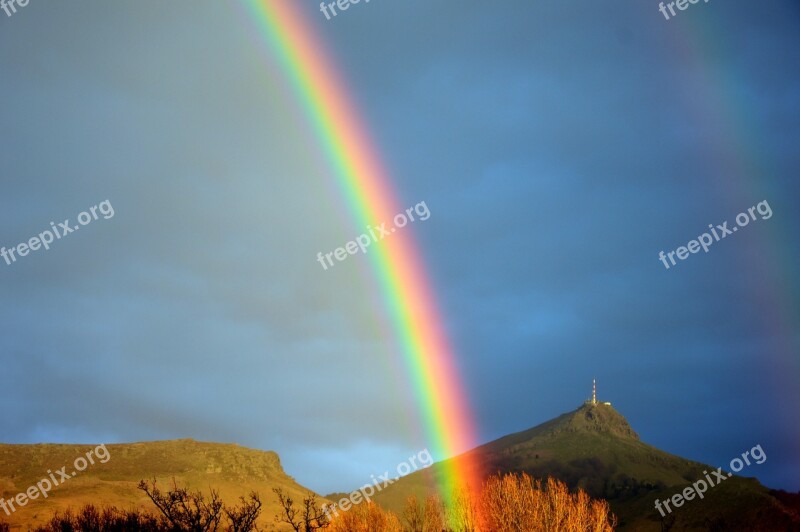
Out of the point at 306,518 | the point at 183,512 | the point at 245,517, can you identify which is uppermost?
the point at 245,517

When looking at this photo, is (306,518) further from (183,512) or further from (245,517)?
(245,517)

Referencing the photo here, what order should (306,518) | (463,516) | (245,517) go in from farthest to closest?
(245,517)
(463,516)
(306,518)

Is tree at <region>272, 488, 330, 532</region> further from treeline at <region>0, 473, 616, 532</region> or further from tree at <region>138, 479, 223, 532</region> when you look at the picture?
tree at <region>138, 479, 223, 532</region>

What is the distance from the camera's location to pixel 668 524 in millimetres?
154250

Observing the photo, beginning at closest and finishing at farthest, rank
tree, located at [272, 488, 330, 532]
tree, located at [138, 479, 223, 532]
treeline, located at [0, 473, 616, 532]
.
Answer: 1. tree, located at [138, 479, 223, 532]
2. treeline, located at [0, 473, 616, 532]
3. tree, located at [272, 488, 330, 532]

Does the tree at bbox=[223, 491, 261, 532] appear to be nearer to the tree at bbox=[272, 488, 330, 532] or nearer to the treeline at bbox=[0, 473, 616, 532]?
the treeline at bbox=[0, 473, 616, 532]

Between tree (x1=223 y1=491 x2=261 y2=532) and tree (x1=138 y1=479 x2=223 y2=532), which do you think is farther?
tree (x1=223 y1=491 x2=261 y2=532)

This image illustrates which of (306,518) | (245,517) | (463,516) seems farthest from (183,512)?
(463,516)

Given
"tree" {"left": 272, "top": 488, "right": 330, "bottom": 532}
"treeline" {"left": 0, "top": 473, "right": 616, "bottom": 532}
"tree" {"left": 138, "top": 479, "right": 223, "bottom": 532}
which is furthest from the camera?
"tree" {"left": 272, "top": 488, "right": 330, "bottom": 532}

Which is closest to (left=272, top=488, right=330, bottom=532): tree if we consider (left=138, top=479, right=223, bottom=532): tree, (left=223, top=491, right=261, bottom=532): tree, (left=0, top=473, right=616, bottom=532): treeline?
(left=0, top=473, right=616, bottom=532): treeline

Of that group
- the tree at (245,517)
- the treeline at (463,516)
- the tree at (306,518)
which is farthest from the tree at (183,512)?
the tree at (306,518)

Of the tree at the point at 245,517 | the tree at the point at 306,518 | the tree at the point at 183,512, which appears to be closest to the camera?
the tree at the point at 183,512

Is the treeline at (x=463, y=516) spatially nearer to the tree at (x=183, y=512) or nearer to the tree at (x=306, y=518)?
the tree at (x=183, y=512)

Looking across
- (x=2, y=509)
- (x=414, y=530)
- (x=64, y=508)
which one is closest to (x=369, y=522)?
(x=414, y=530)
